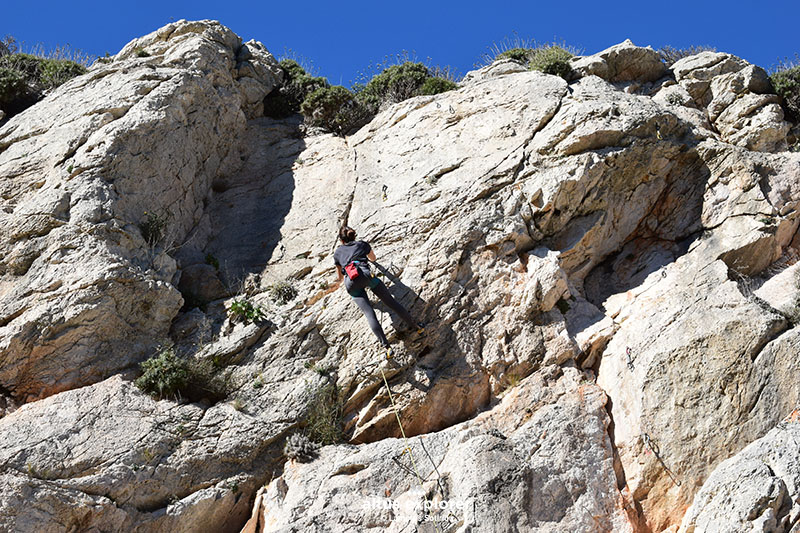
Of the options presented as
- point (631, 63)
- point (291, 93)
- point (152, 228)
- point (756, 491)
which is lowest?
point (756, 491)

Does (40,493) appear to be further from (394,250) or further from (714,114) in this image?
(714,114)

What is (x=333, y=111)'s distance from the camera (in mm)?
17016

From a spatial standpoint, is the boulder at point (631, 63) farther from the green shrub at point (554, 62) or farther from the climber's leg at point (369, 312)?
the climber's leg at point (369, 312)

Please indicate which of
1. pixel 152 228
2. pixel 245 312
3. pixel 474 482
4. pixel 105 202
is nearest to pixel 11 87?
pixel 105 202

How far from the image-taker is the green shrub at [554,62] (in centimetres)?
1532

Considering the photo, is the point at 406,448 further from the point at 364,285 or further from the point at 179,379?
the point at 179,379

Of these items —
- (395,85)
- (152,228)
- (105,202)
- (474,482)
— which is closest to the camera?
(474,482)

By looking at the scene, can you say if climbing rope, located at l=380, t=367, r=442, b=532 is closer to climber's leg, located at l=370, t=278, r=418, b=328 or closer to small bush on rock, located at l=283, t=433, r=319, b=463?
climber's leg, located at l=370, t=278, r=418, b=328

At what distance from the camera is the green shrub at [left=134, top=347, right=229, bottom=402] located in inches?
402

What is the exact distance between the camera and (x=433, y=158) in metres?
13.5

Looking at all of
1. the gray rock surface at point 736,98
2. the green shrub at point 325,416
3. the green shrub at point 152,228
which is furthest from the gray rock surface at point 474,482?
the gray rock surface at point 736,98

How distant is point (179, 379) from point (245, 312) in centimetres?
168

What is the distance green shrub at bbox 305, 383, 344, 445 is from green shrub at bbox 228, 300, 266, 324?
5.78 feet

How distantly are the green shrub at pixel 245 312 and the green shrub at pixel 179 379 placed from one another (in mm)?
1065
